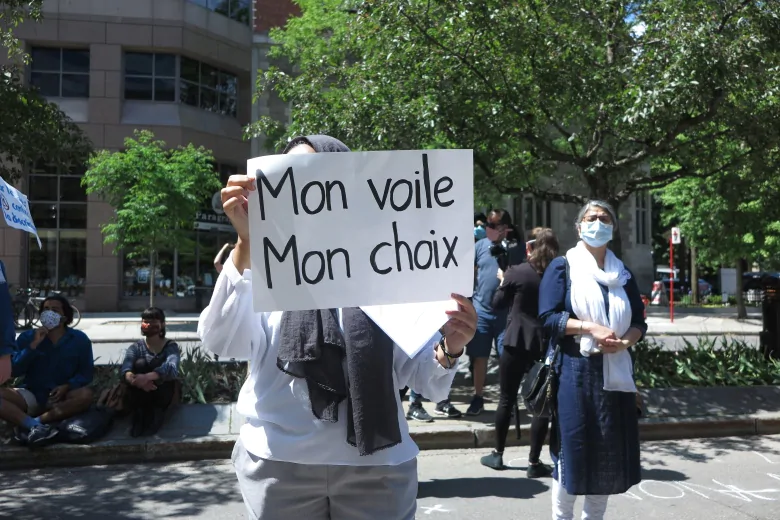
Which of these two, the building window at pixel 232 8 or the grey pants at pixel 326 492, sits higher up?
the building window at pixel 232 8

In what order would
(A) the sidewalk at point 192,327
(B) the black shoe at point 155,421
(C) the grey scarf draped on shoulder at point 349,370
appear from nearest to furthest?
(C) the grey scarf draped on shoulder at point 349,370
(B) the black shoe at point 155,421
(A) the sidewalk at point 192,327

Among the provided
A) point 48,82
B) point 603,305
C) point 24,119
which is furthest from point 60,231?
point 603,305

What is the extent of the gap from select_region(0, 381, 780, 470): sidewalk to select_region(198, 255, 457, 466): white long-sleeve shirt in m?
Answer: 4.82

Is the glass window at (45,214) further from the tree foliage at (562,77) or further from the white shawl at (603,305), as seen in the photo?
the white shawl at (603,305)

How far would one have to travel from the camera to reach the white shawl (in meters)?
3.85

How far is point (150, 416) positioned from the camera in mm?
7090

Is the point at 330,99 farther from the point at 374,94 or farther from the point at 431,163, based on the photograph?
the point at 431,163

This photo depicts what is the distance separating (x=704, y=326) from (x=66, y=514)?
62.5ft

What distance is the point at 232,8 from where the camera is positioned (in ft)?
90.8

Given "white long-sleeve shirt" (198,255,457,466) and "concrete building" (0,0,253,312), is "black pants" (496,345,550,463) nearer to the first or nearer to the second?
"white long-sleeve shirt" (198,255,457,466)

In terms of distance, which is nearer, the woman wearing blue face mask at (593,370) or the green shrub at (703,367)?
the woman wearing blue face mask at (593,370)

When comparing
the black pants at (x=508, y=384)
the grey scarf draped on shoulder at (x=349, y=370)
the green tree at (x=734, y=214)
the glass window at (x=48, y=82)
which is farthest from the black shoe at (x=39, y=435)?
the glass window at (x=48, y=82)

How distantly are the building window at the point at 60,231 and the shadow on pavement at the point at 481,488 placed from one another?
22614 mm

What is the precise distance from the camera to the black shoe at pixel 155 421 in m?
6.98
